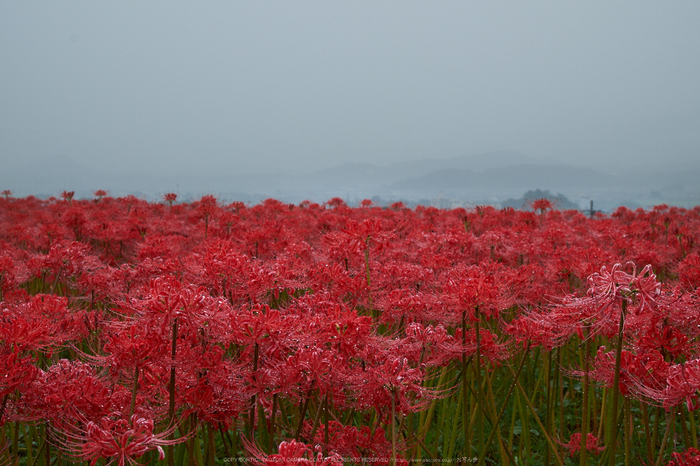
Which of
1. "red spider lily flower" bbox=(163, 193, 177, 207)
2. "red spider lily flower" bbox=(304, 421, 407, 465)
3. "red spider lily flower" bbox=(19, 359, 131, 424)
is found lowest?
"red spider lily flower" bbox=(304, 421, 407, 465)

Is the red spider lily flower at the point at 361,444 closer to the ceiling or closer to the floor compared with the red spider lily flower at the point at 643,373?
closer to the floor

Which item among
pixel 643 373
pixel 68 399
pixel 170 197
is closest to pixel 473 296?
pixel 643 373

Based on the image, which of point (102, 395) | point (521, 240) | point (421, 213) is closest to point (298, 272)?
point (102, 395)

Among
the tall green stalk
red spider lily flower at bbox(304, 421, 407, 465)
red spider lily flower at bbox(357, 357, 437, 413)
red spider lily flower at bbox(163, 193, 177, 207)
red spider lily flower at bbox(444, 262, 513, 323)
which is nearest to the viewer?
the tall green stalk

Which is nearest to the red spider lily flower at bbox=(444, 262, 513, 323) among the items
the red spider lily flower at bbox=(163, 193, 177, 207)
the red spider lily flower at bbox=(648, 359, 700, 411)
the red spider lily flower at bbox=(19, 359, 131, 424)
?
the red spider lily flower at bbox=(648, 359, 700, 411)

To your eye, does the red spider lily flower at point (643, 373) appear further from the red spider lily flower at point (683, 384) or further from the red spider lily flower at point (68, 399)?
the red spider lily flower at point (68, 399)

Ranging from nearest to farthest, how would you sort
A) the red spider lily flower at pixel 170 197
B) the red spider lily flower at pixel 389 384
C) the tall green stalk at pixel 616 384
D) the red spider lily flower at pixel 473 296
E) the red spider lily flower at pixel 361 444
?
1. the tall green stalk at pixel 616 384
2. the red spider lily flower at pixel 389 384
3. the red spider lily flower at pixel 361 444
4. the red spider lily flower at pixel 473 296
5. the red spider lily flower at pixel 170 197

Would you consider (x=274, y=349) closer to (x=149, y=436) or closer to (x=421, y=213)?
(x=149, y=436)

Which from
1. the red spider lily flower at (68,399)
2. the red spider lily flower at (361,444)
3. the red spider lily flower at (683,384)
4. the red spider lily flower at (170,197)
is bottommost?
the red spider lily flower at (361,444)

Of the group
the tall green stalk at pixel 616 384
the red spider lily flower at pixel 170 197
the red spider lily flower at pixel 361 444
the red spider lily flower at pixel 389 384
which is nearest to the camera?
the tall green stalk at pixel 616 384

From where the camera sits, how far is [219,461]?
149 inches

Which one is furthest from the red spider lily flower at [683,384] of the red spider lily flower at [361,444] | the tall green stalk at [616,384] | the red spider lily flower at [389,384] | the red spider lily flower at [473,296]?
the red spider lily flower at [361,444]

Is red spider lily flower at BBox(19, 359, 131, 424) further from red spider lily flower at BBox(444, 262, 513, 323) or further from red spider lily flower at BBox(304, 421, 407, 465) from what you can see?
red spider lily flower at BBox(444, 262, 513, 323)

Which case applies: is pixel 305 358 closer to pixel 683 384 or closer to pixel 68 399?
pixel 68 399
